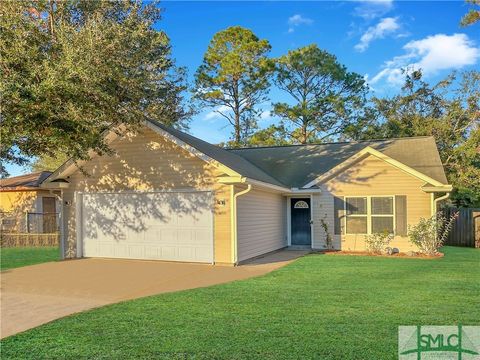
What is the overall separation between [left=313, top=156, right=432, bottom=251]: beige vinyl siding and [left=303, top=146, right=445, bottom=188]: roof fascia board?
0.67 ft

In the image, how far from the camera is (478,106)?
1027 inches

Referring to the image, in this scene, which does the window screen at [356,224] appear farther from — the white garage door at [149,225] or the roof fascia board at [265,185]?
the white garage door at [149,225]

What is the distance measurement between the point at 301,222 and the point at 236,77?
17.5 meters

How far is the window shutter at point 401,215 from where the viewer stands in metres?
14.2

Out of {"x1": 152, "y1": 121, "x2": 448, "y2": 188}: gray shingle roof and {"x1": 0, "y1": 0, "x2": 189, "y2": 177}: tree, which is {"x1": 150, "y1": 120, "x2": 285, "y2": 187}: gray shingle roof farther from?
{"x1": 0, "y1": 0, "x2": 189, "y2": 177}: tree

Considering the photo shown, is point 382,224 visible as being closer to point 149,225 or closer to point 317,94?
point 149,225

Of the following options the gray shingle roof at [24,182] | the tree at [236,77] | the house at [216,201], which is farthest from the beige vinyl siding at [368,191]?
the tree at [236,77]

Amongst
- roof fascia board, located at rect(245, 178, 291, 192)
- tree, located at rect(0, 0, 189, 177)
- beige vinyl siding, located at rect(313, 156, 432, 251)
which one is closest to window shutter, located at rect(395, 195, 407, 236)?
beige vinyl siding, located at rect(313, 156, 432, 251)

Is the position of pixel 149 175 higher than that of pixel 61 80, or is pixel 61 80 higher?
pixel 61 80

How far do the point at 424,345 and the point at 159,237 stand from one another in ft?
29.7

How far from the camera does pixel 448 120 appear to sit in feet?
85.0

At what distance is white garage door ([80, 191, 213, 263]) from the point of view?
12.2 m

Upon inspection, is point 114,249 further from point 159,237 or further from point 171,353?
point 171,353

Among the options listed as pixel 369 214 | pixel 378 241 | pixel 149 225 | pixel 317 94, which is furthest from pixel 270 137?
pixel 149 225
